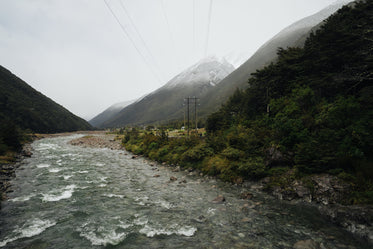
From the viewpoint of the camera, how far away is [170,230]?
24.5 ft

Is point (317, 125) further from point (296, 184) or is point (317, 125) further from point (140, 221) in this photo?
point (140, 221)

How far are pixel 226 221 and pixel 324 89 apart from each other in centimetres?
1824

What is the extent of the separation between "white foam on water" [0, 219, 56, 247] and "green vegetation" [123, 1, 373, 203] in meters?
12.6

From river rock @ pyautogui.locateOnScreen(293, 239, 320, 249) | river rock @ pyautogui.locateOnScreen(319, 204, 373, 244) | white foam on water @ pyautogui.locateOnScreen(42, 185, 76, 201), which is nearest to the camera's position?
river rock @ pyautogui.locateOnScreen(293, 239, 320, 249)

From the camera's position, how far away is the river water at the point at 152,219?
6.57 meters

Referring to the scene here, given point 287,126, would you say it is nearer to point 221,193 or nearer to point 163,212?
point 221,193

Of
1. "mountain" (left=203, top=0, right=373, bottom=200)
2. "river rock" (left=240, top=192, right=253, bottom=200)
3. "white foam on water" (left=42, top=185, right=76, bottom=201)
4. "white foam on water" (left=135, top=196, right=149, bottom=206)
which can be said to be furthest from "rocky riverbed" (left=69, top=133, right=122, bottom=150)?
"river rock" (left=240, top=192, right=253, bottom=200)

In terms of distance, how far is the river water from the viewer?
6.57 meters

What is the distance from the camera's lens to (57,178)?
14.8 meters

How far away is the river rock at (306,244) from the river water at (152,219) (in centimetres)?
16

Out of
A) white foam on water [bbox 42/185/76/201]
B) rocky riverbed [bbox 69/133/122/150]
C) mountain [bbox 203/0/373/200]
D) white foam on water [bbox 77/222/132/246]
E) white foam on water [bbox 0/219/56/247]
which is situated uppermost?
mountain [bbox 203/0/373/200]

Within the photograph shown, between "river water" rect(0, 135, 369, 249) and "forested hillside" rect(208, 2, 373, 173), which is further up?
"forested hillside" rect(208, 2, 373, 173)

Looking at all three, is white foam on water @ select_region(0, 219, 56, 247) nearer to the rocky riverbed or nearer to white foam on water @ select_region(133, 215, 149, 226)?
white foam on water @ select_region(133, 215, 149, 226)

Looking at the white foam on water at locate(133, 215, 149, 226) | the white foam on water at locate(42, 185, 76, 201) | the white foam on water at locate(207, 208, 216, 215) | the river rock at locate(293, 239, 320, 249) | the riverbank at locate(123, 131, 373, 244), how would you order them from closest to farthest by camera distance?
the river rock at locate(293, 239, 320, 249)
the riverbank at locate(123, 131, 373, 244)
the white foam on water at locate(133, 215, 149, 226)
the white foam on water at locate(207, 208, 216, 215)
the white foam on water at locate(42, 185, 76, 201)
